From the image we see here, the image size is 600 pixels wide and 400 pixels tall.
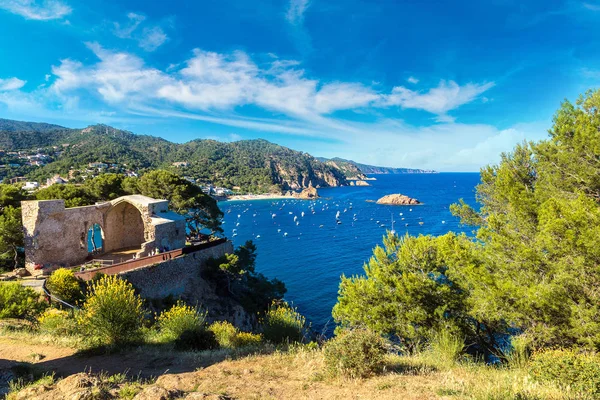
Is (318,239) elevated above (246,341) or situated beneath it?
situated beneath

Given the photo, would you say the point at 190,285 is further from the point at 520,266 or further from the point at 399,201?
the point at 399,201

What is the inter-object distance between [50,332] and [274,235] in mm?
43368

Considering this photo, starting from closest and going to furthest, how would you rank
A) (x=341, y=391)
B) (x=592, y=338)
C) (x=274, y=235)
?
(x=341, y=391), (x=592, y=338), (x=274, y=235)

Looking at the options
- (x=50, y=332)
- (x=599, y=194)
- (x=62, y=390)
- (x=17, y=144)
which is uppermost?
(x=17, y=144)

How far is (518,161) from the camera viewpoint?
12406 mm

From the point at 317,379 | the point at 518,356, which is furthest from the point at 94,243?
the point at 518,356

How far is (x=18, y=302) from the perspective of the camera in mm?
10805

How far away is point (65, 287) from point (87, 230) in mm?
6851

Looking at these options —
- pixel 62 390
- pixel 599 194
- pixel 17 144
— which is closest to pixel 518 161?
pixel 599 194

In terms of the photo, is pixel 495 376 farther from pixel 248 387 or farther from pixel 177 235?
pixel 177 235

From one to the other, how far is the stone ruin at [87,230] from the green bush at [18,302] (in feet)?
14.1

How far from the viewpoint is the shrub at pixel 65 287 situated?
→ 484 inches

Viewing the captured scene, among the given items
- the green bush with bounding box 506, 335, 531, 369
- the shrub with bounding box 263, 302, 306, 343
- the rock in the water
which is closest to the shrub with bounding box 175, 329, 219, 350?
the shrub with bounding box 263, 302, 306, 343

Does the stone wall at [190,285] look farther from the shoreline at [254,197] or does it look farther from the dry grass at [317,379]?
the shoreline at [254,197]
